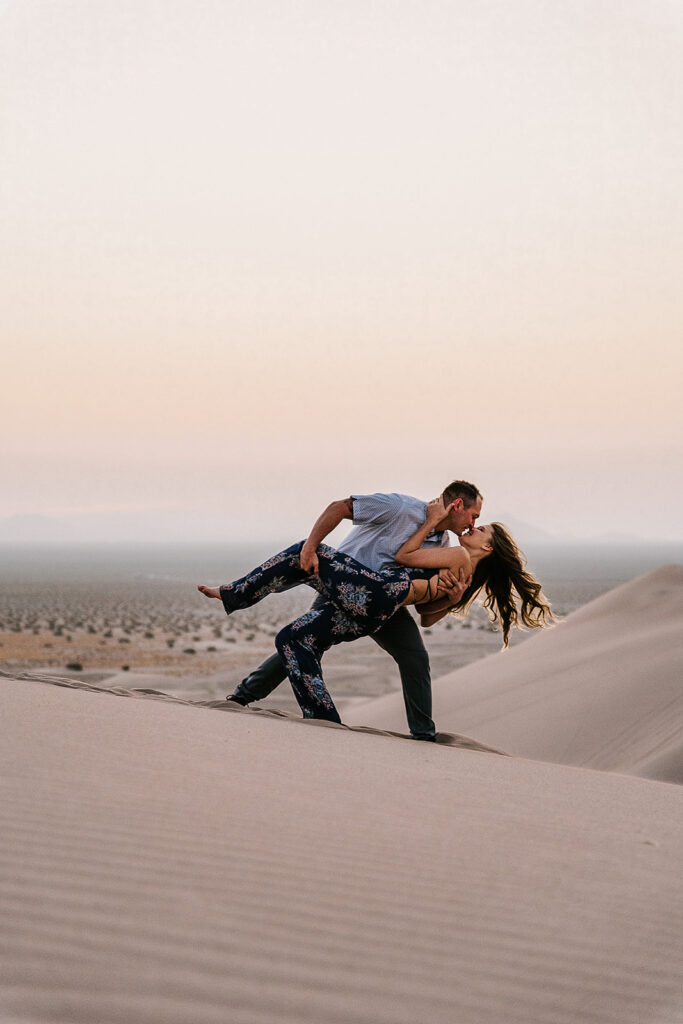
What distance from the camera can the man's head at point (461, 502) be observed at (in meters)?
6.42

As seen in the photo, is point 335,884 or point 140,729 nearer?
point 335,884

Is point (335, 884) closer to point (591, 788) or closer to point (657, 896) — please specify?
point (657, 896)

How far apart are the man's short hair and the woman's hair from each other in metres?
0.39

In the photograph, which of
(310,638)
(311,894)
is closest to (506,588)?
(310,638)

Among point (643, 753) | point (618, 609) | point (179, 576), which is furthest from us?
point (179, 576)

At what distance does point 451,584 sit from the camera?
6461 millimetres

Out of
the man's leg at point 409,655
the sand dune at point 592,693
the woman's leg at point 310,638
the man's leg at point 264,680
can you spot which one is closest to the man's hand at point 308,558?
the woman's leg at point 310,638

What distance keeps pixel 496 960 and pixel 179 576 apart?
10213 centimetres

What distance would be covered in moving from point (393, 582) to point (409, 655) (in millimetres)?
567

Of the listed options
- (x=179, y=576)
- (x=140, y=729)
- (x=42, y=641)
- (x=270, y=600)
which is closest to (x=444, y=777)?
(x=140, y=729)

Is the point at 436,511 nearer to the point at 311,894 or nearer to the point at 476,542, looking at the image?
the point at 476,542

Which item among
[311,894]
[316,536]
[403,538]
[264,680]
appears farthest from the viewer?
[264,680]

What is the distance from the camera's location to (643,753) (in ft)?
34.6

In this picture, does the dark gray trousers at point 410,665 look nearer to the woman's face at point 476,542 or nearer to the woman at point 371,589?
the woman at point 371,589
